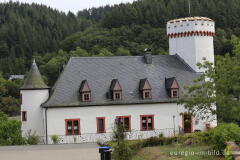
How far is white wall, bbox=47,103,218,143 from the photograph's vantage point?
3372 cm

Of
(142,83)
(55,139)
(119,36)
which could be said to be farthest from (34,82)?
(119,36)

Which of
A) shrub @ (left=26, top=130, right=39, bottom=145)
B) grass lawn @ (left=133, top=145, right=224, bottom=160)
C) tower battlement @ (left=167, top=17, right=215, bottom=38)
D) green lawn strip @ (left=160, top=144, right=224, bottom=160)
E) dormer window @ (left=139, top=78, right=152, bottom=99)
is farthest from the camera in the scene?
tower battlement @ (left=167, top=17, right=215, bottom=38)

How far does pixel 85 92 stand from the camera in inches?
1352

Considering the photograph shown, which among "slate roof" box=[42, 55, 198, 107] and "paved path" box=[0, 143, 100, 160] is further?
"slate roof" box=[42, 55, 198, 107]

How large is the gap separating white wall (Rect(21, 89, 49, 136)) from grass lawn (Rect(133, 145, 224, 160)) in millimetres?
14185

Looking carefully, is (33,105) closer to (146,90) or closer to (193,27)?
(146,90)

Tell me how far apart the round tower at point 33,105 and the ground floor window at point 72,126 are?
2170mm

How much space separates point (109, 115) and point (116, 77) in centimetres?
350

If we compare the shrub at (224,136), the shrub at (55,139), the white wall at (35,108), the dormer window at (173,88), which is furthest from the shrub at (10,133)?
the shrub at (224,136)

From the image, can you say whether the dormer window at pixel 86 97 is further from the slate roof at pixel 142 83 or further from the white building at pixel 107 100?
the slate roof at pixel 142 83

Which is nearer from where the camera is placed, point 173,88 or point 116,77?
point 173,88

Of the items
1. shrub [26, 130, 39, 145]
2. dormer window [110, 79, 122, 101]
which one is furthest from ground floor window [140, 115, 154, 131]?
shrub [26, 130, 39, 145]

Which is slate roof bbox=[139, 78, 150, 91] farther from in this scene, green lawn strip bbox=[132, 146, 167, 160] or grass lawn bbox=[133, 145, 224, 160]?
green lawn strip bbox=[132, 146, 167, 160]

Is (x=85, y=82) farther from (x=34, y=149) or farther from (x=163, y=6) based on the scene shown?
(x=163, y=6)
